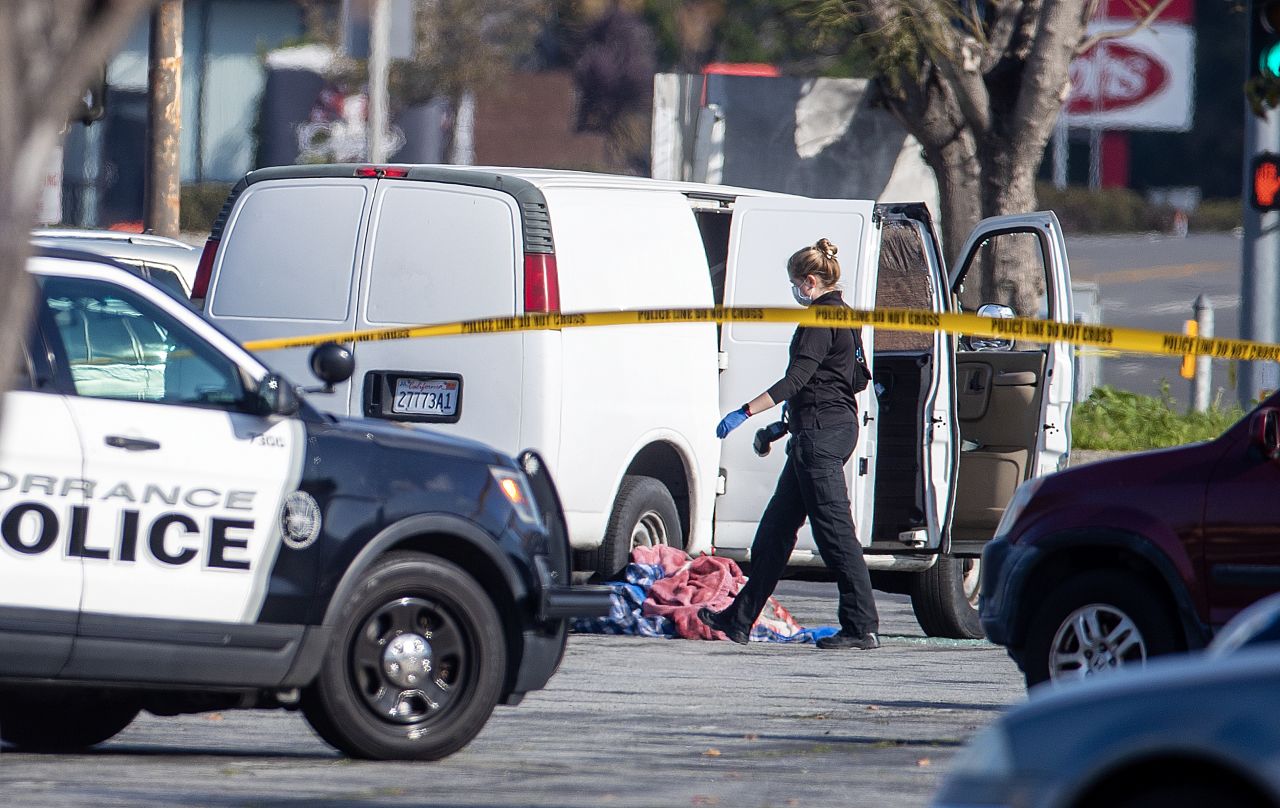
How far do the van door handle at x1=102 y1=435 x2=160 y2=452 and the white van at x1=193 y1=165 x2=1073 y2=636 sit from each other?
335 cm

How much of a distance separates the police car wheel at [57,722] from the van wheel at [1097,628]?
3202 mm

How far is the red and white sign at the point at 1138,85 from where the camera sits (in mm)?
60219

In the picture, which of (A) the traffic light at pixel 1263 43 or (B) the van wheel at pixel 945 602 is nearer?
(B) the van wheel at pixel 945 602

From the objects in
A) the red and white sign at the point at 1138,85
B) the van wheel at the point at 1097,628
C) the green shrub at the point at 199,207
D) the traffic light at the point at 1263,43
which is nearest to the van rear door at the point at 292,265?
the van wheel at the point at 1097,628

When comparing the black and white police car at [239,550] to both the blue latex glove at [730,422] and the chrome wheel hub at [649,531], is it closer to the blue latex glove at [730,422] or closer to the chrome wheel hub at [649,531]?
the blue latex glove at [730,422]

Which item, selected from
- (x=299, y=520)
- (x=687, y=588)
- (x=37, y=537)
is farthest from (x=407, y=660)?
(x=687, y=588)

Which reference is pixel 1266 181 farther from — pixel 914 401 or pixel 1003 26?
pixel 1003 26

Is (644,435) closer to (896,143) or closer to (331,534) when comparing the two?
(331,534)

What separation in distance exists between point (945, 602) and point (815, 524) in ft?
4.53

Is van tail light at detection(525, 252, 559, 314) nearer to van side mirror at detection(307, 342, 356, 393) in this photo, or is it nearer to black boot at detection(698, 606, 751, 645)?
black boot at detection(698, 606, 751, 645)

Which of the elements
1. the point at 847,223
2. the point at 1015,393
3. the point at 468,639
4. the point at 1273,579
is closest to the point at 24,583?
the point at 468,639

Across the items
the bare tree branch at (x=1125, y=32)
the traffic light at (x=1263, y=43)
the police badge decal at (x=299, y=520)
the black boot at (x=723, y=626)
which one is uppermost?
the bare tree branch at (x=1125, y=32)

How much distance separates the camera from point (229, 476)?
7.00 metres

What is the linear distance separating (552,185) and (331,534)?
12.2 feet
